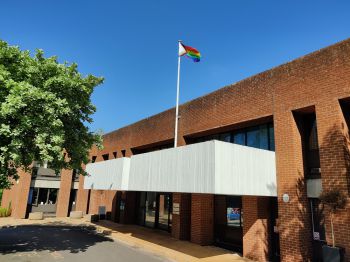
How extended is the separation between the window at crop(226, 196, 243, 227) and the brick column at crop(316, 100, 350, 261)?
14.5ft

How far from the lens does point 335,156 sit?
391 inches

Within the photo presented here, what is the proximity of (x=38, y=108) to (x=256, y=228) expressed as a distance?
33.5 ft

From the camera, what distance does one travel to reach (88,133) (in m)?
14.8

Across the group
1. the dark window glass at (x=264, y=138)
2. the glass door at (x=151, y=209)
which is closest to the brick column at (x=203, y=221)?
the dark window glass at (x=264, y=138)

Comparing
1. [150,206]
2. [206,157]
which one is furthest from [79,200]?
[206,157]

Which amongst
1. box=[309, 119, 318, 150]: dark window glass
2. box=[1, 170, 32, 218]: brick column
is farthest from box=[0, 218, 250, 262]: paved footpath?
box=[1, 170, 32, 218]: brick column

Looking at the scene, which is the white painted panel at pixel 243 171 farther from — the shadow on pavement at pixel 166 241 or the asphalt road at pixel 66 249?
the asphalt road at pixel 66 249

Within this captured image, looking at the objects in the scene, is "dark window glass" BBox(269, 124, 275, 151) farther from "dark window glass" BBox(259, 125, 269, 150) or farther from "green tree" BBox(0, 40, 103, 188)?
"green tree" BBox(0, 40, 103, 188)

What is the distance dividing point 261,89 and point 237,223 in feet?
20.4

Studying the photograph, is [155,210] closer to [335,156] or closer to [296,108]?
[296,108]

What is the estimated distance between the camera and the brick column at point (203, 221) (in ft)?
49.4

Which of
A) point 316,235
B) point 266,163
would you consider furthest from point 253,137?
point 316,235

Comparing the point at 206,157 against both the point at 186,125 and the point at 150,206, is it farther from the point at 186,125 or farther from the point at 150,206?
the point at 150,206

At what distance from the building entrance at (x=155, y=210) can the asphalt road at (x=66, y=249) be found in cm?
395
